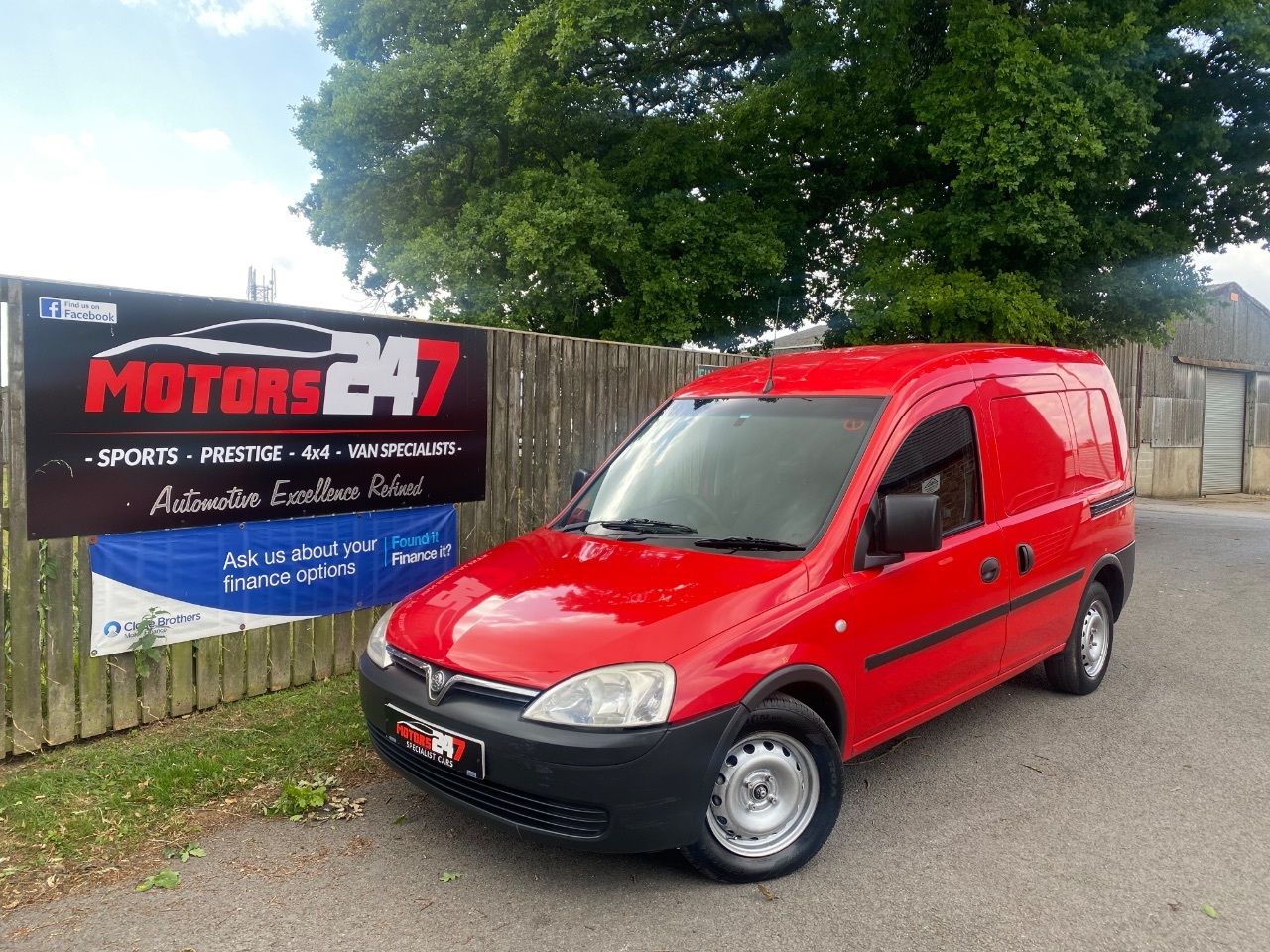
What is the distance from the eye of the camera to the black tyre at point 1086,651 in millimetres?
5457

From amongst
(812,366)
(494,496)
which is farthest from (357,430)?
(812,366)

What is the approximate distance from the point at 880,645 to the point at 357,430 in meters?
3.64

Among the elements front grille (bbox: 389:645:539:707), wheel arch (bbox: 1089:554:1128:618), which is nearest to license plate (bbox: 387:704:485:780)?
front grille (bbox: 389:645:539:707)

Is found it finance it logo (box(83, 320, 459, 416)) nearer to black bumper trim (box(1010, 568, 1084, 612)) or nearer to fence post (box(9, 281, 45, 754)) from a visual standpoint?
fence post (box(9, 281, 45, 754))

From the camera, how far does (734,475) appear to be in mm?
4301

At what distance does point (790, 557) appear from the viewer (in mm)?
3646

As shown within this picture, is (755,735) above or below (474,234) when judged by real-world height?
below

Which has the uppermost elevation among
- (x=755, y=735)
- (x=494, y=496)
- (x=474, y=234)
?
(x=474, y=234)

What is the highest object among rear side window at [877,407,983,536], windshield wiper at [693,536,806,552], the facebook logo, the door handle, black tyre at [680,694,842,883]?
the facebook logo

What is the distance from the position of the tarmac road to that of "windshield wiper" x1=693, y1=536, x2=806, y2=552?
123cm

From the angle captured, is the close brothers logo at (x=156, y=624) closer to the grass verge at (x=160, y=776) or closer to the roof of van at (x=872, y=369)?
the grass verge at (x=160, y=776)

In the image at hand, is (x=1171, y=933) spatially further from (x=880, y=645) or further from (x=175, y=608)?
(x=175, y=608)

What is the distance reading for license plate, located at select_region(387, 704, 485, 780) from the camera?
3.19 m

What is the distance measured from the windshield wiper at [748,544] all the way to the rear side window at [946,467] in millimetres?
546
